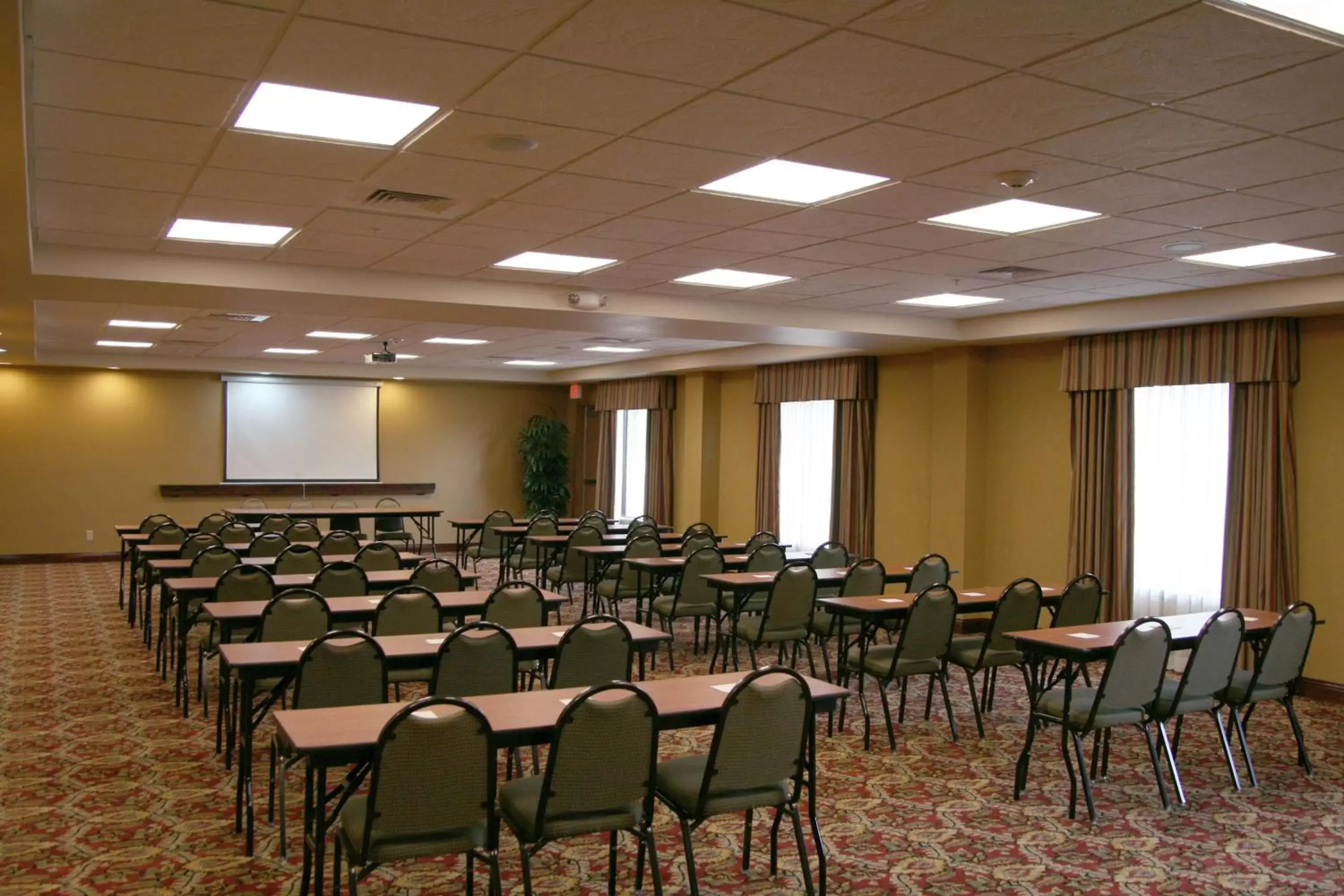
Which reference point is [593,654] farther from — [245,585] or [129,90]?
[245,585]

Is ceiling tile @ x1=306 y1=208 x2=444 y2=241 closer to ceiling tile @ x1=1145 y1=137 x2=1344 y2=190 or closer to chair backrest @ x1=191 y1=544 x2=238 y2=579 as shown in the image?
chair backrest @ x1=191 y1=544 x2=238 y2=579

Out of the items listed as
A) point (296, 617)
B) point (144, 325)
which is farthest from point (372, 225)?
point (144, 325)

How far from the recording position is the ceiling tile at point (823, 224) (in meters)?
5.96

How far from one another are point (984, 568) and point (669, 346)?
511cm

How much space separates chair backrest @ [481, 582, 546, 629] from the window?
1112cm

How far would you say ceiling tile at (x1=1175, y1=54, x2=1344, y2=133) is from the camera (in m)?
3.60

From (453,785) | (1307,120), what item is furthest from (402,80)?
A: (1307,120)

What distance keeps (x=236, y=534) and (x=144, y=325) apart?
8.45ft

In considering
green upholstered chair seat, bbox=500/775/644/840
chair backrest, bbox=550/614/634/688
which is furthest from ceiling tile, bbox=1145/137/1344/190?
green upholstered chair seat, bbox=500/775/644/840

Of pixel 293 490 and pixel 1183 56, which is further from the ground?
pixel 1183 56

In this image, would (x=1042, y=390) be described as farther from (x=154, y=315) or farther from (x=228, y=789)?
(x=154, y=315)

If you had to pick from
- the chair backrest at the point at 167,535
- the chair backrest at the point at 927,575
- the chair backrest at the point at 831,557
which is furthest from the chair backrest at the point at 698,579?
the chair backrest at the point at 167,535

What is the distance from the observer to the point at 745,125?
171 inches

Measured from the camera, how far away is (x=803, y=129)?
4391 mm
